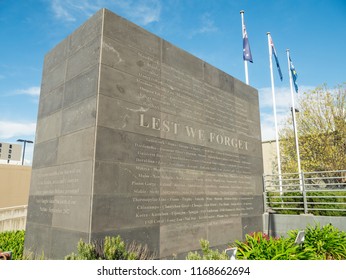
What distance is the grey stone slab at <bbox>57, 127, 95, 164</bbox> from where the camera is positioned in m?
5.70

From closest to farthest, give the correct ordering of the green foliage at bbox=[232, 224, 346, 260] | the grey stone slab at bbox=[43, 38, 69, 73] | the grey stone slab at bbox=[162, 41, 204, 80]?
the green foliage at bbox=[232, 224, 346, 260] → the grey stone slab at bbox=[43, 38, 69, 73] → the grey stone slab at bbox=[162, 41, 204, 80]

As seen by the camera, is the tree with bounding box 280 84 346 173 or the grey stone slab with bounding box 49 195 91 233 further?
the tree with bounding box 280 84 346 173

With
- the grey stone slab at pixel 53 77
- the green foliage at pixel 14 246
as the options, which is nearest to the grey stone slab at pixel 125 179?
the grey stone slab at pixel 53 77

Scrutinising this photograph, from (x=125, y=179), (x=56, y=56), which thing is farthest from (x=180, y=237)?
(x=56, y=56)

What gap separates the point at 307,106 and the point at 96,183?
2480cm

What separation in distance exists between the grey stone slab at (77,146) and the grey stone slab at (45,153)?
0.84 ft

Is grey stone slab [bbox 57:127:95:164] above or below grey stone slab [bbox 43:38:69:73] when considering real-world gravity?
below

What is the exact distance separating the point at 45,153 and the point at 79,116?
5.98ft

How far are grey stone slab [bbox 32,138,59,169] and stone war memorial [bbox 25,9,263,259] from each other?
30mm

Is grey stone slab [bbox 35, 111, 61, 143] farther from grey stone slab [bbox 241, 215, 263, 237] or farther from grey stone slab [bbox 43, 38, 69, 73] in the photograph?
grey stone slab [bbox 241, 215, 263, 237]

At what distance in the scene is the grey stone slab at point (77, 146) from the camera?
5.70m

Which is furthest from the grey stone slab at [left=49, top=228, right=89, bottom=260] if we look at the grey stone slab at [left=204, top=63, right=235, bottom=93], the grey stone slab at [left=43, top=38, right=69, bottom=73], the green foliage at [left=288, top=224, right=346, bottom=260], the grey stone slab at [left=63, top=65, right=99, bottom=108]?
the grey stone slab at [left=204, top=63, right=235, bottom=93]

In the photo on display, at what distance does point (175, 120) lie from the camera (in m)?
7.53

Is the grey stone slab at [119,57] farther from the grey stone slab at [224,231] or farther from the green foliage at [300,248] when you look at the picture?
the green foliage at [300,248]
